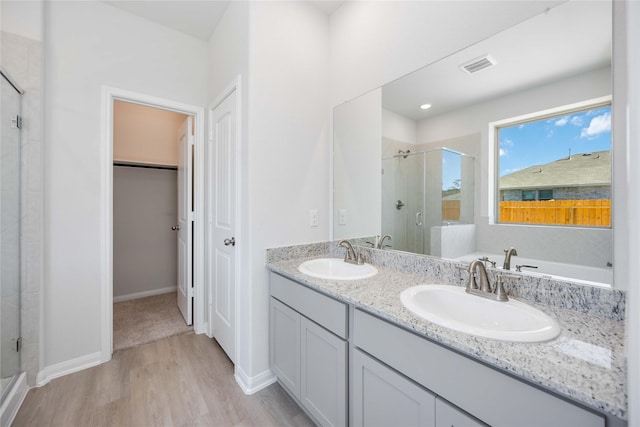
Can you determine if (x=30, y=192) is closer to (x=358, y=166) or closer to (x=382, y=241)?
(x=358, y=166)

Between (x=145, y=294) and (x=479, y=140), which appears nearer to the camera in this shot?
(x=479, y=140)

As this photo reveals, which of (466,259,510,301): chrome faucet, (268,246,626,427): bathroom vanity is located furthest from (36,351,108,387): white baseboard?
(466,259,510,301): chrome faucet

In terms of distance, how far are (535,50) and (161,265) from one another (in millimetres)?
4151

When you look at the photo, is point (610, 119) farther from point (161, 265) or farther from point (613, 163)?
point (161, 265)

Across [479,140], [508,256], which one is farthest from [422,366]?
[479,140]

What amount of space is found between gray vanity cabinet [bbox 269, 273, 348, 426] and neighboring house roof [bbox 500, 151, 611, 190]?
38.0 inches

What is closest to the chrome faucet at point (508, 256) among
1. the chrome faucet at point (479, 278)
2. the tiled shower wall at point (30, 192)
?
the chrome faucet at point (479, 278)

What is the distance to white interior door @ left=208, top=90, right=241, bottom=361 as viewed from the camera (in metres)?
1.95

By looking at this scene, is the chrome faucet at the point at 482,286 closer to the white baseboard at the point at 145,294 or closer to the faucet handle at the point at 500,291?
the faucet handle at the point at 500,291

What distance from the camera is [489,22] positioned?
123 cm

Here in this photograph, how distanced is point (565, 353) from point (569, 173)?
69cm

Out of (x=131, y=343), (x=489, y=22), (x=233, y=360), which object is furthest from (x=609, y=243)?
(x=131, y=343)

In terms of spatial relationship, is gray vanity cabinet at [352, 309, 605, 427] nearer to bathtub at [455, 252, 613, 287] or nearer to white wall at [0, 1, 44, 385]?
bathtub at [455, 252, 613, 287]

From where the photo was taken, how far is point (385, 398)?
101 centimetres
